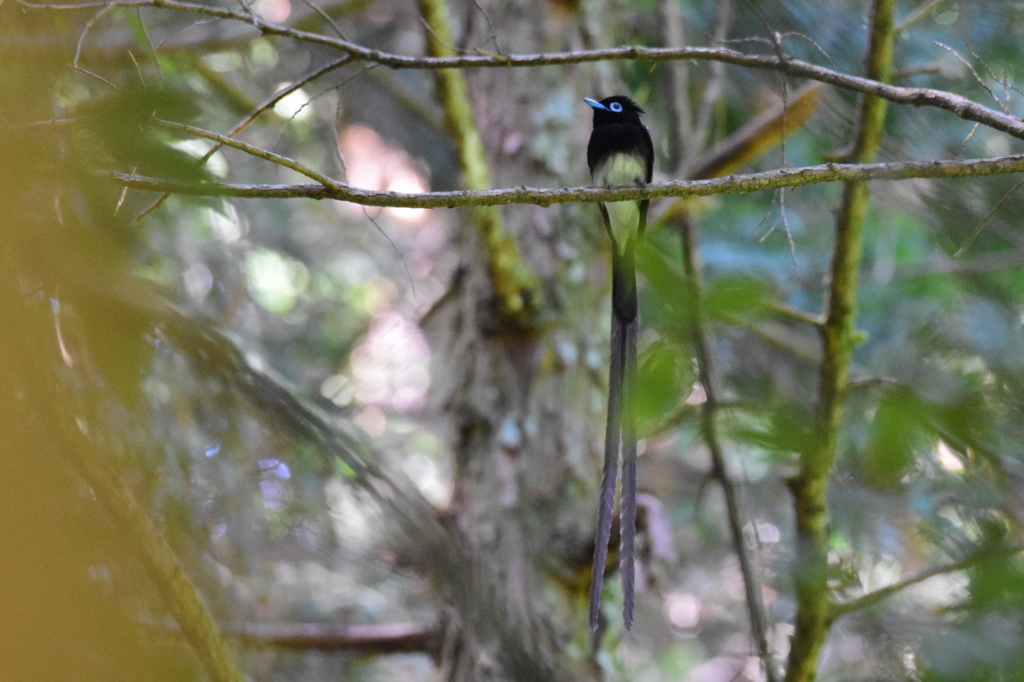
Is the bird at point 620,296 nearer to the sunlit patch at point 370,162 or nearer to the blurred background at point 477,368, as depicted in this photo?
the blurred background at point 477,368

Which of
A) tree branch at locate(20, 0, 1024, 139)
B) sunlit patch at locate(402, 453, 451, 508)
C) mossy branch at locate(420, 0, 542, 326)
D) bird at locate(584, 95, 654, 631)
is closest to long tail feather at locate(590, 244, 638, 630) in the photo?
bird at locate(584, 95, 654, 631)

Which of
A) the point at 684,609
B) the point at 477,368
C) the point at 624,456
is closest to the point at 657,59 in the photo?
the point at 624,456

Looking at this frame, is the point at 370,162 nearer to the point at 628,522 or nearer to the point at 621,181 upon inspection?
the point at 621,181

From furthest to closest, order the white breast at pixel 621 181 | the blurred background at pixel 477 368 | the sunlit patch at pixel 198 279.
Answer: the sunlit patch at pixel 198 279 < the white breast at pixel 621 181 < the blurred background at pixel 477 368

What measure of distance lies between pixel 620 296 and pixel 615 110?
0.65 m

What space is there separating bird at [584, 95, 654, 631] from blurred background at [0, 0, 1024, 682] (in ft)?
0.33

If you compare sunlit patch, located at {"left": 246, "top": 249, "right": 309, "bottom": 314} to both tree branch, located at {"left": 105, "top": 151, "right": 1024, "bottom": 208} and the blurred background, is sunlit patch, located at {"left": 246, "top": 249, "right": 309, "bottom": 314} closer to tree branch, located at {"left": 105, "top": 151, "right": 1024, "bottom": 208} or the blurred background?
the blurred background

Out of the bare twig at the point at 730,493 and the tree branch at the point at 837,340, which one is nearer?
the bare twig at the point at 730,493

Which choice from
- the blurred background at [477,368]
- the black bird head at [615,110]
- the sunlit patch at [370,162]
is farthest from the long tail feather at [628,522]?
the sunlit patch at [370,162]

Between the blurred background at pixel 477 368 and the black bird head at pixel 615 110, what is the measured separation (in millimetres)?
120

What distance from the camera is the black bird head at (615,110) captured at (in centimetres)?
237

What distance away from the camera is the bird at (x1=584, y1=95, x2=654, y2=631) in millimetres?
1635

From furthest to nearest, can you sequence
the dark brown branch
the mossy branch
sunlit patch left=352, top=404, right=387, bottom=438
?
sunlit patch left=352, top=404, right=387, bottom=438 < the mossy branch < the dark brown branch

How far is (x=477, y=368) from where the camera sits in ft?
7.36
